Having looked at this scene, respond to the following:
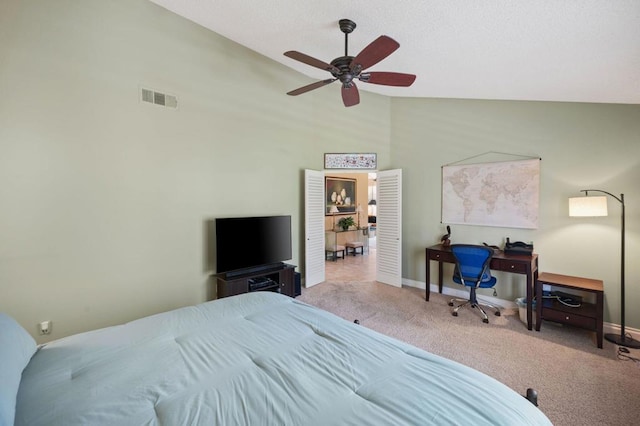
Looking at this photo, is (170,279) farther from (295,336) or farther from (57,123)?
(295,336)

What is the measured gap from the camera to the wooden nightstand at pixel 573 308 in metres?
2.83

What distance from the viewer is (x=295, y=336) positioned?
1.59m

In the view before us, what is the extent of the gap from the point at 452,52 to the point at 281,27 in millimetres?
1804

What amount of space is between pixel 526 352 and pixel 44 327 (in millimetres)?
4411

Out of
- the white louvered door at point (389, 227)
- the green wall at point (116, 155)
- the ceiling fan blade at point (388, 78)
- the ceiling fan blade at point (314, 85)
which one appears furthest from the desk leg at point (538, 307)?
the green wall at point (116, 155)

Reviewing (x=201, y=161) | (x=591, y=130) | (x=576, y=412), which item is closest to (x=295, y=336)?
(x=576, y=412)

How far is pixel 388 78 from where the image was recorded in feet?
8.66

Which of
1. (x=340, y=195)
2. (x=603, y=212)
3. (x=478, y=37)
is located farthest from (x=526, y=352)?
(x=340, y=195)

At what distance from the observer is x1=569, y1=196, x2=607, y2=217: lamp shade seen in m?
2.98

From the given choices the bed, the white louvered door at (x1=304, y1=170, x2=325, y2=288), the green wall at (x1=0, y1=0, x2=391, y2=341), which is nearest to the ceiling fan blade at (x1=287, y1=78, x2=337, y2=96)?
the green wall at (x1=0, y1=0, x2=391, y2=341)

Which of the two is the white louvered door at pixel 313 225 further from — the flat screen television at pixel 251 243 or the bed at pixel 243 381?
the bed at pixel 243 381

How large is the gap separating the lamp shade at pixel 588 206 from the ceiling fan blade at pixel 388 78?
2.31 meters

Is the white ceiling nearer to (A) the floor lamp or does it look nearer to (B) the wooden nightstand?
(A) the floor lamp

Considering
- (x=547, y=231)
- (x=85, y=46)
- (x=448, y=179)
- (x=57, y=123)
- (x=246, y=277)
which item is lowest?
(x=246, y=277)
